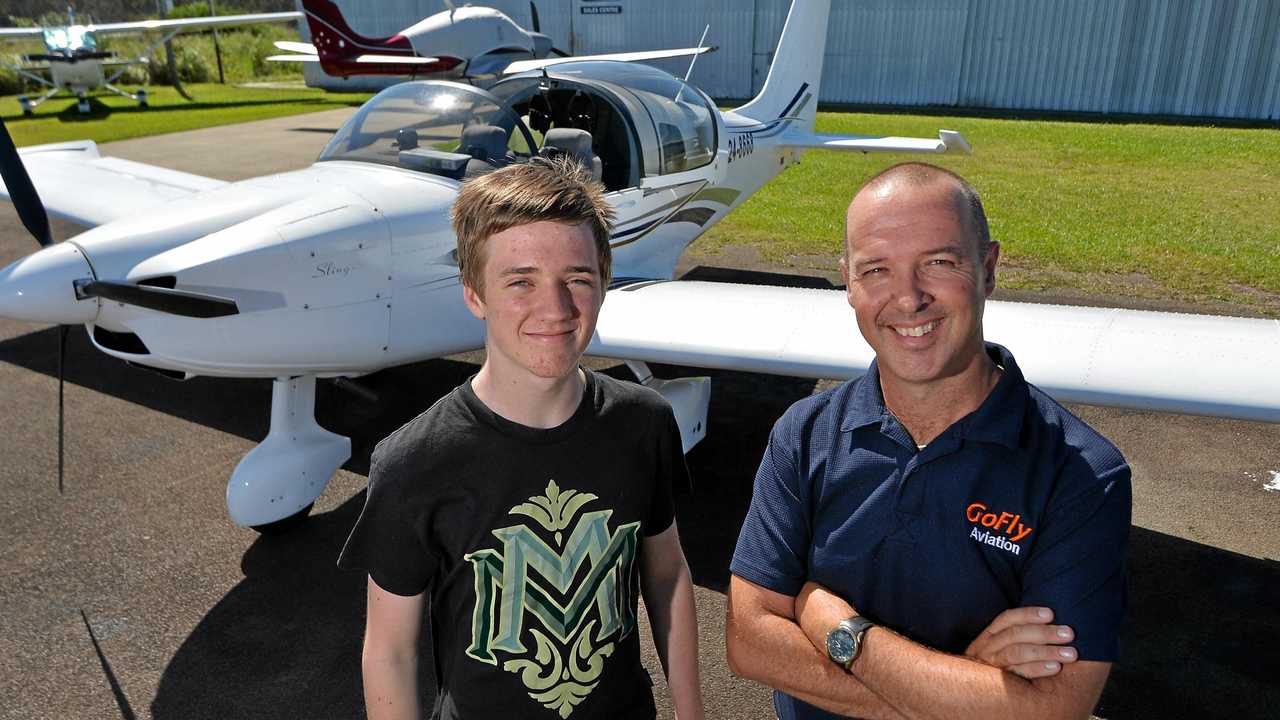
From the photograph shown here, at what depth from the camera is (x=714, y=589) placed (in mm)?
3883

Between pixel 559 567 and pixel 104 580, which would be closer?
pixel 559 567

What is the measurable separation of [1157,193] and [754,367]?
452 inches

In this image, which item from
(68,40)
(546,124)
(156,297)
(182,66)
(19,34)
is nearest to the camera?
(156,297)

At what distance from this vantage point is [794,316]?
4613 millimetres

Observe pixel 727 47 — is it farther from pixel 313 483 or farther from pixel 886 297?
pixel 886 297

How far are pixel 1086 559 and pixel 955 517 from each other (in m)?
0.21

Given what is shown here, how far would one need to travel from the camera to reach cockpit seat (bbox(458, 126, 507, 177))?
16.8 ft

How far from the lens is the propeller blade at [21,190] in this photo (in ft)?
13.4

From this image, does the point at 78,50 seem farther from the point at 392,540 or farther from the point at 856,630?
the point at 856,630

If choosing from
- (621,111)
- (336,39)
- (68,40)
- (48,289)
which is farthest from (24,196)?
(68,40)

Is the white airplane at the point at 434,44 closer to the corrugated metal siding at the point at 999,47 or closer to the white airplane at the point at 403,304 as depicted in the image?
the corrugated metal siding at the point at 999,47

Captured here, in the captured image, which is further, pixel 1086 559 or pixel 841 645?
pixel 841 645

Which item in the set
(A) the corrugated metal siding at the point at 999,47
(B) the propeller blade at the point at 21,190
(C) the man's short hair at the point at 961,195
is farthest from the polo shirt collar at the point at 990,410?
(A) the corrugated metal siding at the point at 999,47

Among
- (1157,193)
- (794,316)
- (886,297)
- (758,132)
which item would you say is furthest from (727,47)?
(886,297)
